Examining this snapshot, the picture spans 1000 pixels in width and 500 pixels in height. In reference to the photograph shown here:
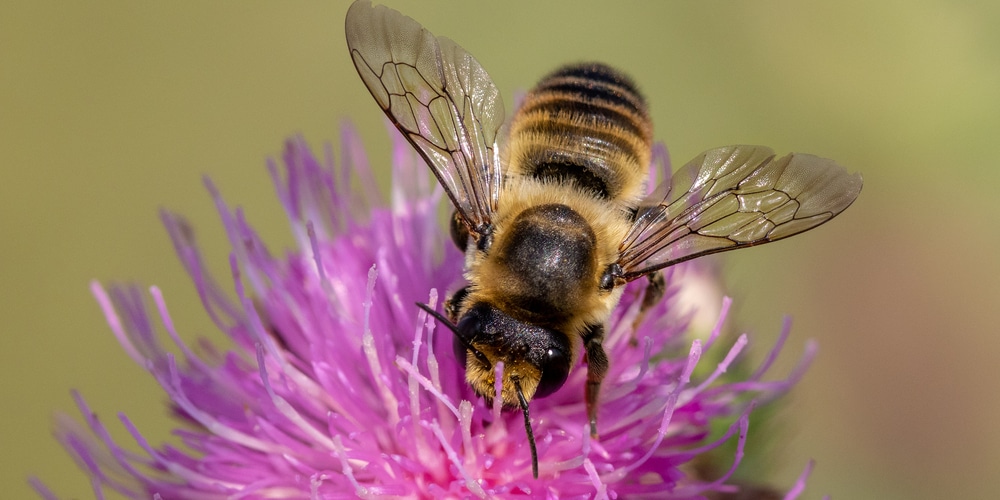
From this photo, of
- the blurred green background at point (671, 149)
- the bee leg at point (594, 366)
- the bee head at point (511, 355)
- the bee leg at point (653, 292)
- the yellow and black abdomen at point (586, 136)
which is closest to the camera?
the bee head at point (511, 355)

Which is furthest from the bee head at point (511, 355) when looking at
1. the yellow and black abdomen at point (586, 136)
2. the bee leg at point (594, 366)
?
the yellow and black abdomen at point (586, 136)

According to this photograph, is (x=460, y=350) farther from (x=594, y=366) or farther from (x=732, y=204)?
(x=732, y=204)

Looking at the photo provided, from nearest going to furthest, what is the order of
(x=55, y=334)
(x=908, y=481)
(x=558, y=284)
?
(x=558, y=284), (x=908, y=481), (x=55, y=334)

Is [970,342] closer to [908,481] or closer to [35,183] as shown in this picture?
[908,481]

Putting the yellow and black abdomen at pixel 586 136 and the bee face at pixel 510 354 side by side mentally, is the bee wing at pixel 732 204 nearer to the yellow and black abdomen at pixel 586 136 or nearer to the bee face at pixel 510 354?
the yellow and black abdomen at pixel 586 136

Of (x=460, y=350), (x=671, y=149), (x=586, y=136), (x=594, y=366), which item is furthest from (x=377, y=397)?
(x=671, y=149)

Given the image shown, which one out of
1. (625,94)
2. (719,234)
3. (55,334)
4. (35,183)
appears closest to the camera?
(719,234)

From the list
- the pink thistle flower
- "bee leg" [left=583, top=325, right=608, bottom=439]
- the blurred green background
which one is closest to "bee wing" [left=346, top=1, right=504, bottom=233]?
the pink thistle flower

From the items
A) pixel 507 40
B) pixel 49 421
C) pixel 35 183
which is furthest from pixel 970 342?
pixel 35 183
